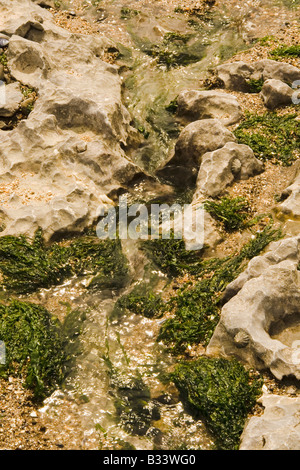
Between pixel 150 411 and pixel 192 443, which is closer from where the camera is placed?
pixel 192 443

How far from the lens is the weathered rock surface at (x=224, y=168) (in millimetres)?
8266

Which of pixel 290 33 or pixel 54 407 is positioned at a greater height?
pixel 290 33

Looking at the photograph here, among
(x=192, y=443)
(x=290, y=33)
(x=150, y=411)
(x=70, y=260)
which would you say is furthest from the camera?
(x=290, y=33)

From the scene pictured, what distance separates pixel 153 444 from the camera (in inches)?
214

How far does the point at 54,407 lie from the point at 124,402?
78 centimetres

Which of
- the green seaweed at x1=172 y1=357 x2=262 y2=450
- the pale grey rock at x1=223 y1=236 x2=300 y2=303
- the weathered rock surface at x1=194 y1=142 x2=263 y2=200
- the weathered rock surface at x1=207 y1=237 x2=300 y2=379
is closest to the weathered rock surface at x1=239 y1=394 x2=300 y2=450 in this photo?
the green seaweed at x1=172 y1=357 x2=262 y2=450

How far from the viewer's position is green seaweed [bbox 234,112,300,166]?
29.5 feet

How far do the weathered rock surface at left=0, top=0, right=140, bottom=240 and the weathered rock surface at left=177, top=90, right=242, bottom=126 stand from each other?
113 centimetres

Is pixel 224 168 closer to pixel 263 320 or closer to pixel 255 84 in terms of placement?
pixel 255 84

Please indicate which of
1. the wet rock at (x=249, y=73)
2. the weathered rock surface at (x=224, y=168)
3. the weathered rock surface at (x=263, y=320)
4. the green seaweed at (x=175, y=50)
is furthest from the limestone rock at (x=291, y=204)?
the green seaweed at (x=175, y=50)

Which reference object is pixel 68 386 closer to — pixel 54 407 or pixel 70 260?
pixel 54 407

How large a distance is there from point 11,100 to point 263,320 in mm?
6373

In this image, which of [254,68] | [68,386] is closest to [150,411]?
[68,386]
